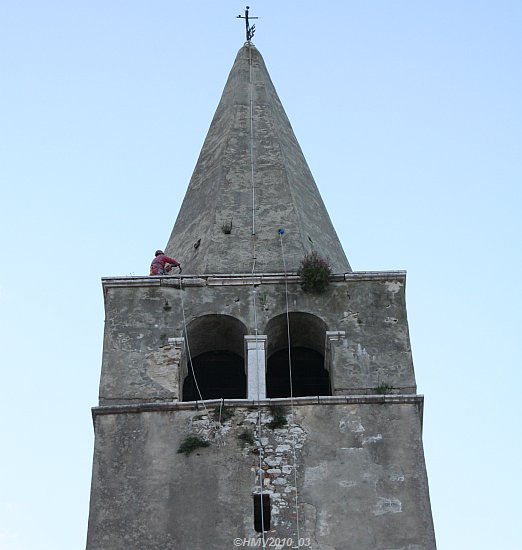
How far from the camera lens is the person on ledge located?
25.1 meters

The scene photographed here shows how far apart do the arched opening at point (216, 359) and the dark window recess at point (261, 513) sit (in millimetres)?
3440

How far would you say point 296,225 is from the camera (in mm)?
26438

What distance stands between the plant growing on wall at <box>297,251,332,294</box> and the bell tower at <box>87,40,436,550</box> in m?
0.03

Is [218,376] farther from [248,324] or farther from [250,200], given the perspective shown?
[250,200]

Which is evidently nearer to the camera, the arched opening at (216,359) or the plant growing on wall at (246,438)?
the plant growing on wall at (246,438)

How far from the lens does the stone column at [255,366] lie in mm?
22844

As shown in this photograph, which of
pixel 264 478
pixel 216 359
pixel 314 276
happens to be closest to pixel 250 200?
pixel 314 276

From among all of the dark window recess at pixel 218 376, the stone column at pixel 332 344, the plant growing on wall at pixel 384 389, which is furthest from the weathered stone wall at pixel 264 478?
the dark window recess at pixel 218 376

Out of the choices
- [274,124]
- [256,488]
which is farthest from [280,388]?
[274,124]

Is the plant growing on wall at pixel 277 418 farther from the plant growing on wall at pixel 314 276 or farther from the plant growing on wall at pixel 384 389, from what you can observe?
the plant growing on wall at pixel 314 276

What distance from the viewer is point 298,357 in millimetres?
24891

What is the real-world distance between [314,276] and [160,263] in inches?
100.0

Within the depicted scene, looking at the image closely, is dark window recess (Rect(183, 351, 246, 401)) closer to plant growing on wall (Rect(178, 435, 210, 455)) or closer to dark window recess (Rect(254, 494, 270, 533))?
plant growing on wall (Rect(178, 435, 210, 455))

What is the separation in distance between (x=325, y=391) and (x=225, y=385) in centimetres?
155
